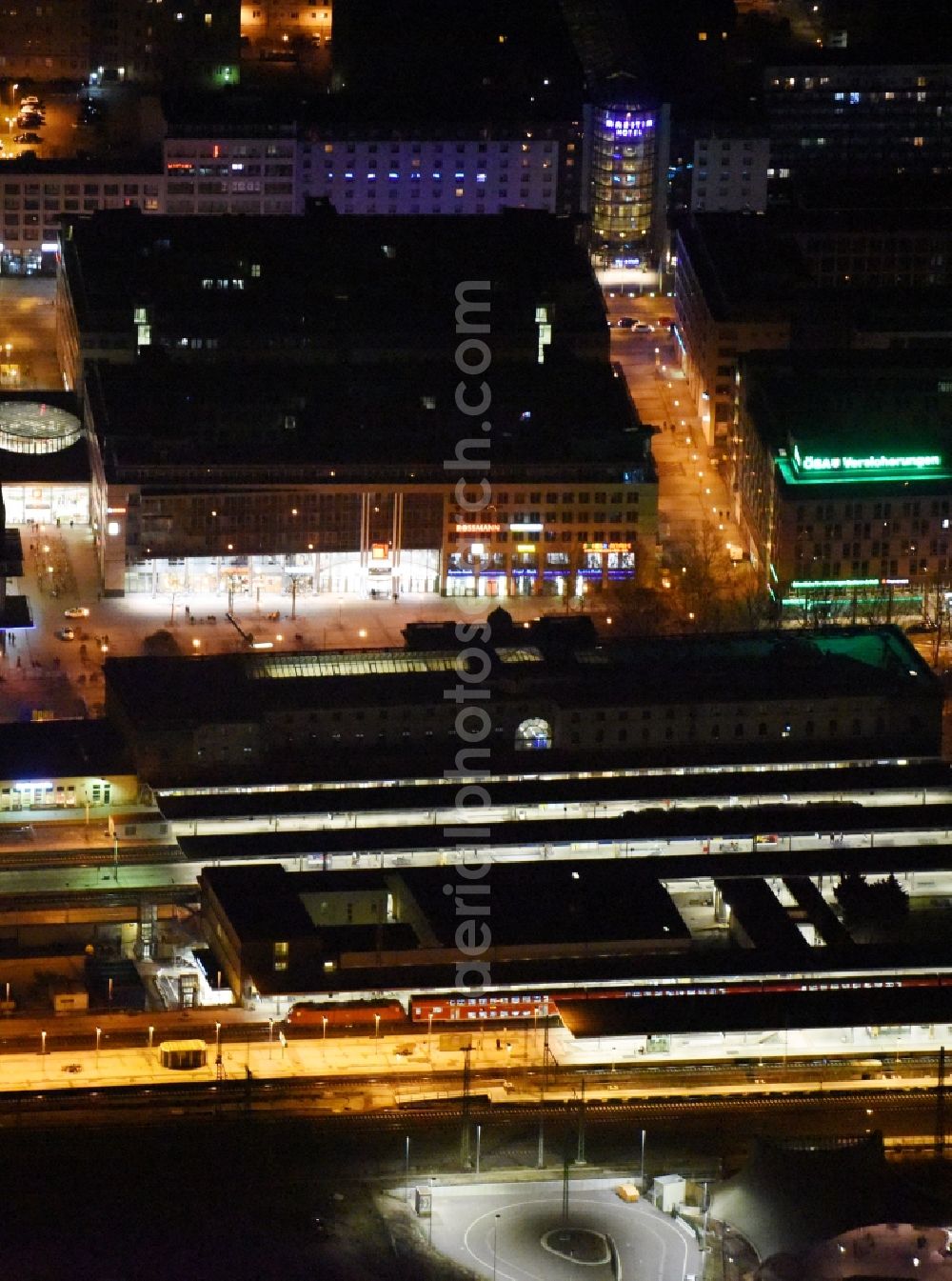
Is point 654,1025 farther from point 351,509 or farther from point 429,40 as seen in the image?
point 429,40

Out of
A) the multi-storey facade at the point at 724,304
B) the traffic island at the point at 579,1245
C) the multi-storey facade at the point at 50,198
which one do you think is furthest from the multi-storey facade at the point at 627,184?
the traffic island at the point at 579,1245

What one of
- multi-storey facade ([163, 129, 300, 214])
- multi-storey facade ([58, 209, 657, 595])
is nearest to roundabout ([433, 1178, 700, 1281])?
multi-storey facade ([58, 209, 657, 595])

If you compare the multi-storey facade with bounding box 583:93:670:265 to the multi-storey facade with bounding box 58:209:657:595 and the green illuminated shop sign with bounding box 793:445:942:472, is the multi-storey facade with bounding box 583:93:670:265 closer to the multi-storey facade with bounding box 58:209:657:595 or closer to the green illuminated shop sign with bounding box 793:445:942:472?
the multi-storey facade with bounding box 58:209:657:595

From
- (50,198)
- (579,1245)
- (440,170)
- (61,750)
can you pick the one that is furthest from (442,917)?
(50,198)

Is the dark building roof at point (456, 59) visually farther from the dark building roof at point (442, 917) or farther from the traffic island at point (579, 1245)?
the traffic island at point (579, 1245)

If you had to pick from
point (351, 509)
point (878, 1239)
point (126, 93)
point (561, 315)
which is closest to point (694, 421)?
point (561, 315)
